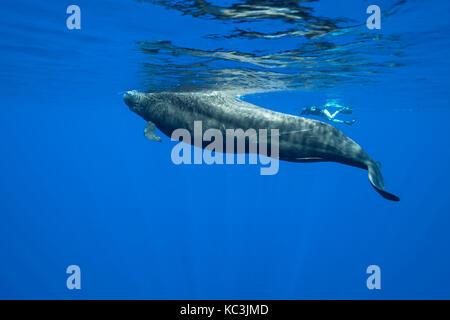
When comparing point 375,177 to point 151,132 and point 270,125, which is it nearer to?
point 270,125

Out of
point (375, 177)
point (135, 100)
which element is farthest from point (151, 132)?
point (375, 177)

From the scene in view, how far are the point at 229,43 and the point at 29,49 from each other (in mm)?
9360

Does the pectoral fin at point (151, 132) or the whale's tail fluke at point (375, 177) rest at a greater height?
the pectoral fin at point (151, 132)

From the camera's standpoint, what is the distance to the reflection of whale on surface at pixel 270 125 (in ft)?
18.9

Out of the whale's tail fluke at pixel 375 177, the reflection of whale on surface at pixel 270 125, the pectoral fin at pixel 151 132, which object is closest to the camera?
the whale's tail fluke at pixel 375 177

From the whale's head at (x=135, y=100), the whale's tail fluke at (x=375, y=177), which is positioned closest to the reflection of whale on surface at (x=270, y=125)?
the whale's tail fluke at (x=375, y=177)

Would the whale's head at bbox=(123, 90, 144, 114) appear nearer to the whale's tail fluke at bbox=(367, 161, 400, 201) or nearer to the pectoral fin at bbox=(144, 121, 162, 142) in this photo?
the pectoral fin at bbox=(144, 121, 162, 142)

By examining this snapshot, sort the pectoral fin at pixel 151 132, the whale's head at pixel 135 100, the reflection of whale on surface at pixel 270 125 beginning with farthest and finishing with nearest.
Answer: the whale's head at pixel 135 100, the pectoral fin at pixel 151 132, the reflection of whale on surface at pixel 270 125

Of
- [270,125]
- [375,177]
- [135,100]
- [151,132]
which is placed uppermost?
[135,100]

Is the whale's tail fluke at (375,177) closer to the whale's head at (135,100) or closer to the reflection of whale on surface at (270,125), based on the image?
the reflection of whale on surface at (270,125)

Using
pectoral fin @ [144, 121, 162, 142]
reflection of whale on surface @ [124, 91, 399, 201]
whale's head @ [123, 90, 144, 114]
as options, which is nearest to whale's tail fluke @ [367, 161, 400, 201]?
reflection of whale on surface @ [124, 91, 399, 201]

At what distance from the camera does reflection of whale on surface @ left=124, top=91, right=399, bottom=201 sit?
5762 millimetres

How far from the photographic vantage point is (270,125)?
6.35m
